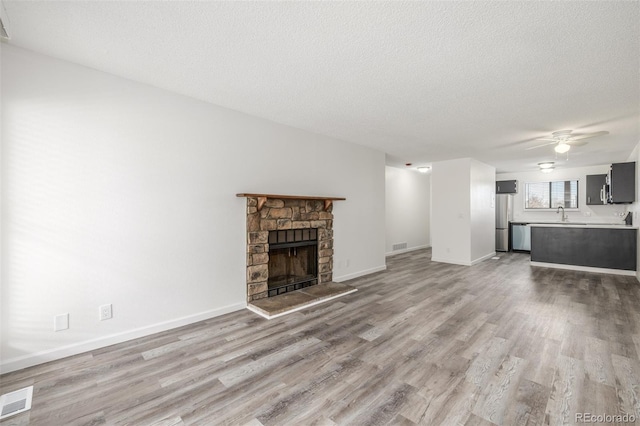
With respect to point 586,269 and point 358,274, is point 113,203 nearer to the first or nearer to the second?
point 358,274

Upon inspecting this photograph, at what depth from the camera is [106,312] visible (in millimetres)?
2600

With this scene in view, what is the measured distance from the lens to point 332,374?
7.09 ft

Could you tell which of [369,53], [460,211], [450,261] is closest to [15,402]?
[369,53]

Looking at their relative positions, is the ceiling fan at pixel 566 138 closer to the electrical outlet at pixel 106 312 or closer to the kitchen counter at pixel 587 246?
the kitchen counter at pixel 587 246

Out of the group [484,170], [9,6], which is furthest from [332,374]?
[484,170]

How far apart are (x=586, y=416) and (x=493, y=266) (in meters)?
5.04

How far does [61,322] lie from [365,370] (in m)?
2.63

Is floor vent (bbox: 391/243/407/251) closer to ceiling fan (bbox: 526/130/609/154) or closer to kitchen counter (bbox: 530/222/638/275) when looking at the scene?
kitchen counter (bbox: 530/222/638/275)

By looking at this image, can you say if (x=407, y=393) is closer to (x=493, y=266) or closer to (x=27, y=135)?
(x=27, y=135)

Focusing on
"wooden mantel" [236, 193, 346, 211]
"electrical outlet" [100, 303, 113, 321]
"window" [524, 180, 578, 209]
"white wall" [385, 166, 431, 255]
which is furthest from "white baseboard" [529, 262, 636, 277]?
"electrical outlet" [100, 303, 113, 321]

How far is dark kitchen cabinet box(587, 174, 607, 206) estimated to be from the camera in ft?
23.4

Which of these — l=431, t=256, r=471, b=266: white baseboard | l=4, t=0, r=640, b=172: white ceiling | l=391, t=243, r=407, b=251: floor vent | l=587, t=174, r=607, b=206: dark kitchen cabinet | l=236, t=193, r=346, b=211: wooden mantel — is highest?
l=4, t=0, r=640, b=172: white ceiling

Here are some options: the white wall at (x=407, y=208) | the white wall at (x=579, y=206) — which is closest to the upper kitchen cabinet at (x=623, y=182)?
the white wall at (x=579, y=206)

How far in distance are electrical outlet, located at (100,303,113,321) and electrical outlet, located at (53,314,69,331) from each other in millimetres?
241
